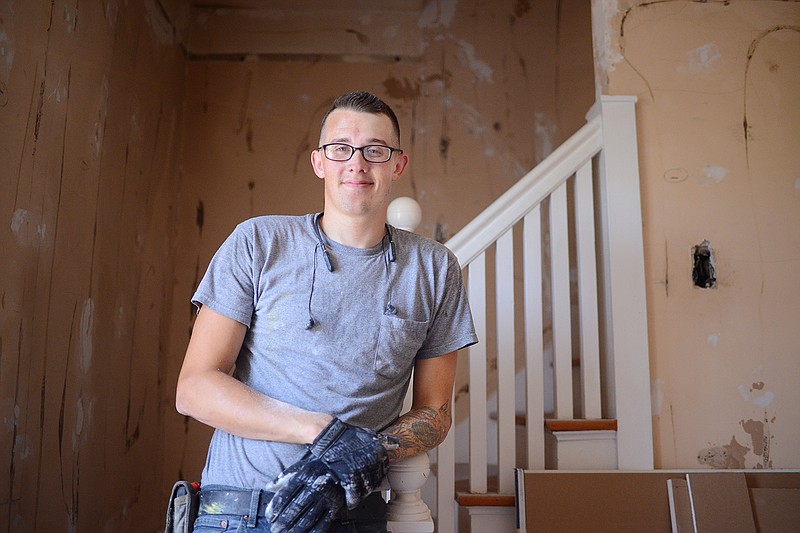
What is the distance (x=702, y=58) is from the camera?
2.45 metres

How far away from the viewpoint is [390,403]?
4.71 feet

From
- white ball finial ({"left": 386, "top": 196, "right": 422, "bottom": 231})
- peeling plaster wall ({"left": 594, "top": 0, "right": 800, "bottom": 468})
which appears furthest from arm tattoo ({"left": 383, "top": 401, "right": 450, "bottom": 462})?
peeling plaster wall ({"left": 594, "top": 0, "right": 800, "bottom": 468})

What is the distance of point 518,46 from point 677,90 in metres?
1.57

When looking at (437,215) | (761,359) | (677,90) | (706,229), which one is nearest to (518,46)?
(437,215)

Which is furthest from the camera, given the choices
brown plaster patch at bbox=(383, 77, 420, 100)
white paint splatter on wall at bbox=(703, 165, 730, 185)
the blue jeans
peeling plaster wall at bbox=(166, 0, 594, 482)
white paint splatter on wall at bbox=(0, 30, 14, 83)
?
brown plaster patch at bbox=(383, 77, 420, 100)

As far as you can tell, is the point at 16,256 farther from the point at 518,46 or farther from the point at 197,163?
the point at 518,46

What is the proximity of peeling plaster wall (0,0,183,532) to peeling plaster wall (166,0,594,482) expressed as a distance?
0.95 ft

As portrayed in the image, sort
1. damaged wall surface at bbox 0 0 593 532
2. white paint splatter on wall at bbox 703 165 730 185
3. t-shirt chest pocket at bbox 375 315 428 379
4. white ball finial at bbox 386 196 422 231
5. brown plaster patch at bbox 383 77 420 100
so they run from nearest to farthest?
t-shirt chest pocket at bbox 375 315 428 379 < damaged wall surface at bbox 0 0 593 532 < white ball finial at bbox 386 196 422 231 < white paint splatter on wall at bbox 703 165 730 185 < brown plaster patch at bbox 383 77 420 100

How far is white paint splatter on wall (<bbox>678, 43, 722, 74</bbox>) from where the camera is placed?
244 cm

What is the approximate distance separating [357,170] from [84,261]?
60.0 inches

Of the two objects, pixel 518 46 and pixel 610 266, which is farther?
pixel 518 46

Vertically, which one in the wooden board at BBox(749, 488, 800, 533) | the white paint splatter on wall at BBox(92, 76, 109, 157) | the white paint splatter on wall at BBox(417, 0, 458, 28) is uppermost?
the white paint splatter on wall at BBox(417, 0, 458, 28)

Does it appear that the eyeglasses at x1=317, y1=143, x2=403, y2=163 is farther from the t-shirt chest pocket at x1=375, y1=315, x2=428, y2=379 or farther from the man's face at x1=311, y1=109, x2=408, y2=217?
the t-shirt chest pocket at x1=375, y1=315, x2=428, y2=379

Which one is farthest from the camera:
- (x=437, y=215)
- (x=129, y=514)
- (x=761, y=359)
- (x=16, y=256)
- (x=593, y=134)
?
(x=437, y=215)
